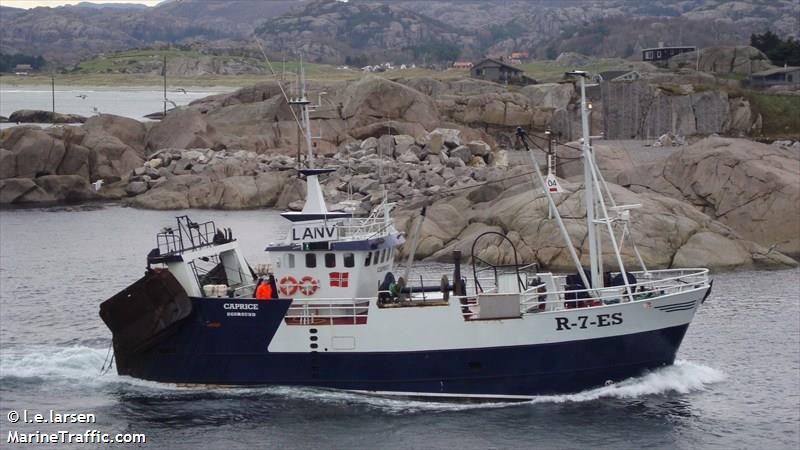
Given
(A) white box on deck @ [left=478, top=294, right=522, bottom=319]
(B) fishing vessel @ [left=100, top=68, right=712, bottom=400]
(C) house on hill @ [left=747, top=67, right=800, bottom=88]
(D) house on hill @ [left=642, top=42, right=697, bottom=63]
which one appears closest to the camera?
(A) white box on deck @ [left=478, top=294, right=522, bottom=319]

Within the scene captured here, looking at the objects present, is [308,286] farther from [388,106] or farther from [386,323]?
[388,106]

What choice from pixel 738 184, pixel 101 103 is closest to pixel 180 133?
pixel 738 184

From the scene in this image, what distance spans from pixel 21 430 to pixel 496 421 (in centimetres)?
1166

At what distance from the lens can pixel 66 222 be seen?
64562 millimetres

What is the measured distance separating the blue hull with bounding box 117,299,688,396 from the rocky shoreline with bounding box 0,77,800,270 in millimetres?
9013

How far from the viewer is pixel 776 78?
10288 cm

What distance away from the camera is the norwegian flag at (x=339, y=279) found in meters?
30.6

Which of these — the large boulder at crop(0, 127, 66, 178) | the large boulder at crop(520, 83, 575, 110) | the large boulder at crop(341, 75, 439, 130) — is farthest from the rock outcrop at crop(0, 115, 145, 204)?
the large boulder at crop(520, 83, 575, 110)

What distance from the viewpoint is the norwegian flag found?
30578 mm

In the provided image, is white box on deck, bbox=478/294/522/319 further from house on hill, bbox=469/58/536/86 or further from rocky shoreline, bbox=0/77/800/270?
house on hill, bbox=469/58/536/86

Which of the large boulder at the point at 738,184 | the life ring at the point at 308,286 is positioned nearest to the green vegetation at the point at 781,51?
the large boulder at the point at 738,184

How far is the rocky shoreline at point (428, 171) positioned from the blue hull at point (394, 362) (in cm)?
901

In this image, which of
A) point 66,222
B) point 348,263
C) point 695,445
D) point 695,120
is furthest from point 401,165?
point 695,445

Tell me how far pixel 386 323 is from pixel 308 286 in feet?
8.18
